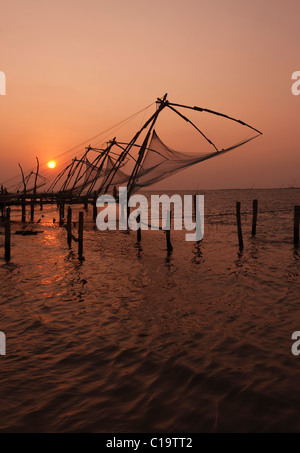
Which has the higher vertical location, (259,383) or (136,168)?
(136,168)

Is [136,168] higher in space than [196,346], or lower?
higher

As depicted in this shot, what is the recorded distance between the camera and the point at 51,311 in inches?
270

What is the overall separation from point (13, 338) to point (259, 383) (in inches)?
148

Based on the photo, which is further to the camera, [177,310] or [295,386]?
[177,310]

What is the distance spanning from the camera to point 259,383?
14.1 ft

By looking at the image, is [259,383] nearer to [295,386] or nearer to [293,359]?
[295,386]

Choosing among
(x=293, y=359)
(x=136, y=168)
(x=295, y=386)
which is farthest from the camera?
(x=136, y=168)

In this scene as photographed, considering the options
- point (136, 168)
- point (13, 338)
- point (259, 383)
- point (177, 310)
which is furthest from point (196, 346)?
point (136, 168)

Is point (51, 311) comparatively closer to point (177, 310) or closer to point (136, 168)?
point (177, 310)

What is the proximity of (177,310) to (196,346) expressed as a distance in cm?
169

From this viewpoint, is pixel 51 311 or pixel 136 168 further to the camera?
pixel 136 168
